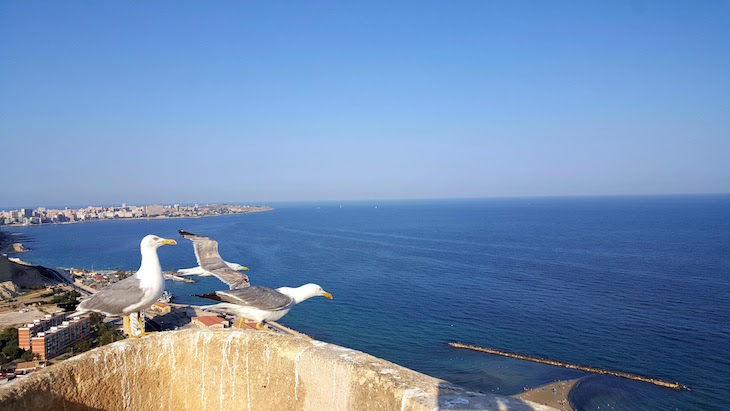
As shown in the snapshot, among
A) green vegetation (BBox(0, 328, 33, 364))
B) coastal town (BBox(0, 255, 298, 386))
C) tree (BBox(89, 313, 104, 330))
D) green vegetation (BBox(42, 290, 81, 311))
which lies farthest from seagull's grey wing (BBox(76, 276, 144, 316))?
green vegetation (BBox(42, 290, 81, 311))

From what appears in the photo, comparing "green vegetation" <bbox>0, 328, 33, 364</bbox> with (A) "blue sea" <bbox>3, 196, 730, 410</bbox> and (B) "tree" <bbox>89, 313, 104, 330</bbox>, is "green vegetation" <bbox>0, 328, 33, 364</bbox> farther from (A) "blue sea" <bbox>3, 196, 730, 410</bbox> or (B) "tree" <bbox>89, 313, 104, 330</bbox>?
(A) "blue sea" <bbox>3, 196, 730, 410</bbox>

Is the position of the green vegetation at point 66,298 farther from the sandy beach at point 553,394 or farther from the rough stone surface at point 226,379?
the rough stone surface at point 226,379

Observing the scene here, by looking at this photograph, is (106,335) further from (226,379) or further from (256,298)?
(226,379)

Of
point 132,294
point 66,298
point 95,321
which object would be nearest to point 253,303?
point 132,294

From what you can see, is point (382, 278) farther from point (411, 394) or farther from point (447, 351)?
point (411, 394)

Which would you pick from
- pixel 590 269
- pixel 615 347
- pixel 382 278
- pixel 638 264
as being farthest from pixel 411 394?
pixel 638 264

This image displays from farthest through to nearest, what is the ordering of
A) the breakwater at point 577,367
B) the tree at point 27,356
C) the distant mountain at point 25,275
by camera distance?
the distant mountain at point 25,275 < the tree at point 27,356 < the breakwater at point 577,367

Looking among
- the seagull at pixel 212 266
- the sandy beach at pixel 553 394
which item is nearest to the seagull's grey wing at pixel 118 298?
the seagull at pixel 212 266
